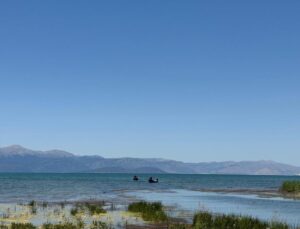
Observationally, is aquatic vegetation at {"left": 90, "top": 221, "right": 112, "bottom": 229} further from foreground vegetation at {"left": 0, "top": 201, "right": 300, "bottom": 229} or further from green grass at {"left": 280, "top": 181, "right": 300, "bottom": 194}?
green grass at {"left": 280, "top": 181, "right": 300, "bottom": 194}

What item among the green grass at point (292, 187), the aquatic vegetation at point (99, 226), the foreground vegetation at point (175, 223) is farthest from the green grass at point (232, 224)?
the green grass at point (292, 187)

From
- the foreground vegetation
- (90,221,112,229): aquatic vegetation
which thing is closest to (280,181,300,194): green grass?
the foreground vegetation

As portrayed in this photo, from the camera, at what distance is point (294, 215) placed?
50.8m

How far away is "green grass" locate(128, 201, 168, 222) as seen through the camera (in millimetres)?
41844

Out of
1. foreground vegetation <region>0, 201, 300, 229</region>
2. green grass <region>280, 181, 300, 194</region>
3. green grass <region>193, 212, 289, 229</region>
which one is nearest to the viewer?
foreground vegetation <region>0, 201, 300, 229</region>

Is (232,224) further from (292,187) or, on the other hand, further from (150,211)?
(292,187)

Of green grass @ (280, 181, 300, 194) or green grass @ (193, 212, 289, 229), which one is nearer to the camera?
green grass @ (193, 212, 289, 229)

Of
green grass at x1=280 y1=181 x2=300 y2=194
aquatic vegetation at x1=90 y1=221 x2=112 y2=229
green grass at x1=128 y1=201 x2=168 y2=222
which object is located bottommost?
aquatic vegetation at x1=90 y1=221 x2=112 y2=229

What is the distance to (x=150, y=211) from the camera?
149 feet

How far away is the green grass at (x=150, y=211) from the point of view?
137 feet

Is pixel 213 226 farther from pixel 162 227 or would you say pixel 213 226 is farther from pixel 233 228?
pixel 162 227

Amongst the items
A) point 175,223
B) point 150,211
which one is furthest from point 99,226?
point 150,211

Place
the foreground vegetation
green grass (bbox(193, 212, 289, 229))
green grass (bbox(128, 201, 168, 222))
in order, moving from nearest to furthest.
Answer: the foreground vegetation
green grass (bbox(193, 212, 289, 229))
green grass (bbox(128, 201, 168, 222))

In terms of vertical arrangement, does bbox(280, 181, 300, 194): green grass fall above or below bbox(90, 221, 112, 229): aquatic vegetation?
above
